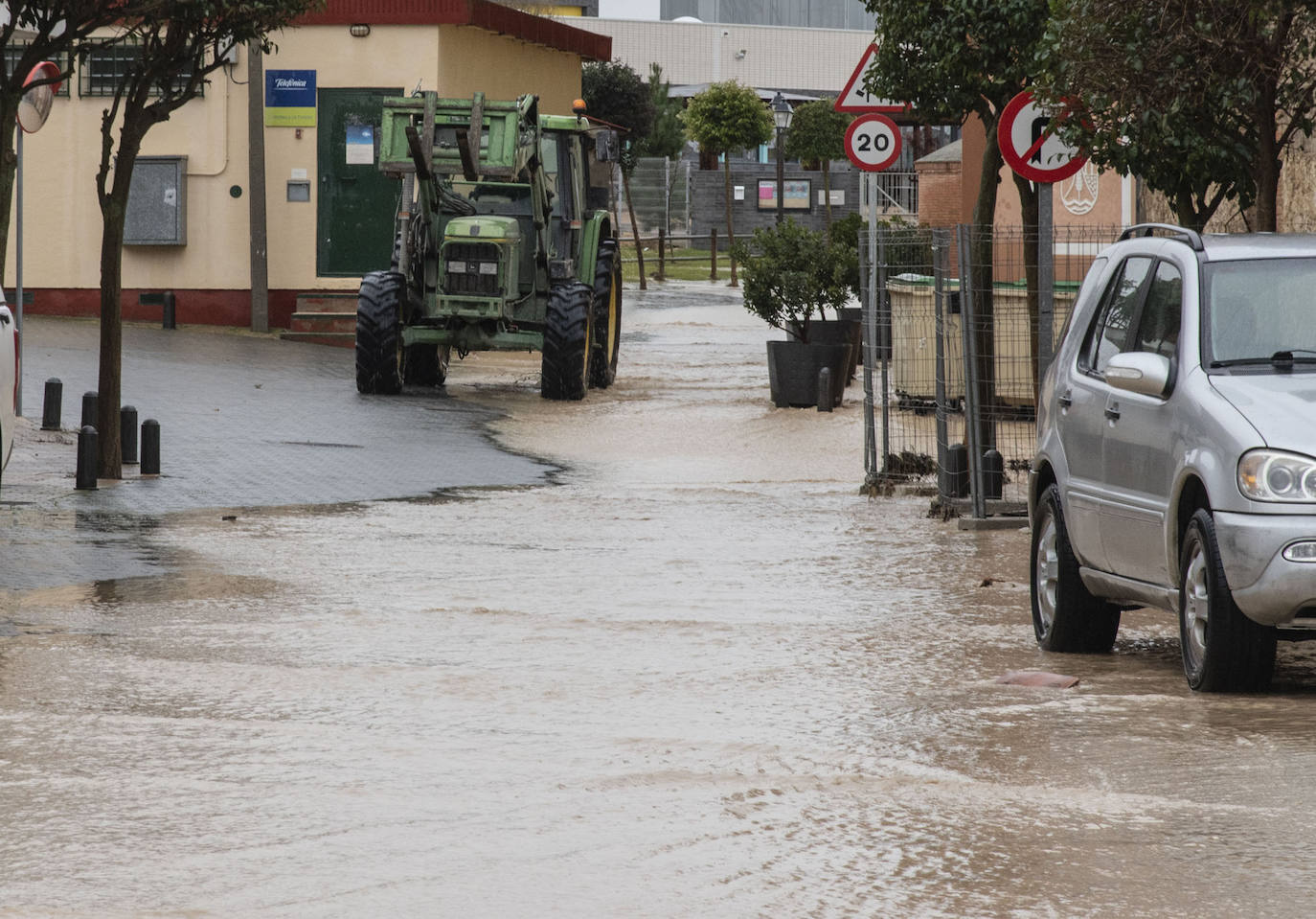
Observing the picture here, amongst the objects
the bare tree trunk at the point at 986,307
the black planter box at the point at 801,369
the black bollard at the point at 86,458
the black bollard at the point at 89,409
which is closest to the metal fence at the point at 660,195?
the black planter box at the point at 801,369

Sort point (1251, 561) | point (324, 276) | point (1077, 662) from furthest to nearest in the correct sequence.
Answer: point (324, 276) → point (1077, 662) → point (1251, 561)

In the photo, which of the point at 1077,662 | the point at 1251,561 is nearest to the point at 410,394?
the point at 1077,662

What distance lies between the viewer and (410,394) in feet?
71.8

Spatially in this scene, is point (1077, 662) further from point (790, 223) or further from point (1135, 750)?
point (790, 223)

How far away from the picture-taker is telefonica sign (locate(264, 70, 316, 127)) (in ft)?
94.4

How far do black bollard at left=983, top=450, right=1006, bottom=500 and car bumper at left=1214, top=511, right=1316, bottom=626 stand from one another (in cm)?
659

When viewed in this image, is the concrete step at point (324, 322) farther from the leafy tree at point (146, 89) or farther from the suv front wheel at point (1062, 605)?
the suv front wheel at point (1062, 605)

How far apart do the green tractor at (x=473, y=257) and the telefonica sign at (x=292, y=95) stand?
7.03m

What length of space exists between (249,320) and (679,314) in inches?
377

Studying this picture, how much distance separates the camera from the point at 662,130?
2586 inches

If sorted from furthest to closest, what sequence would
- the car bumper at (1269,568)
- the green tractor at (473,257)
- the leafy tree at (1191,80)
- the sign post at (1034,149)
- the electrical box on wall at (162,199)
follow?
the electrical box on wall at (162,199)
the green tractor at (473,257)
the sign post at (1034,149)
the leafy tree at (1191,80)
the car bumper at (1269,568)

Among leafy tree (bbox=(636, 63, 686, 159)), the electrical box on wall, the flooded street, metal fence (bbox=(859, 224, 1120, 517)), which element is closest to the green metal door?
the electrical box on wall

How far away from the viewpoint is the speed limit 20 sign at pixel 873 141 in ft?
51.6

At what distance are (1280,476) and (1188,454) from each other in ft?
1.36
